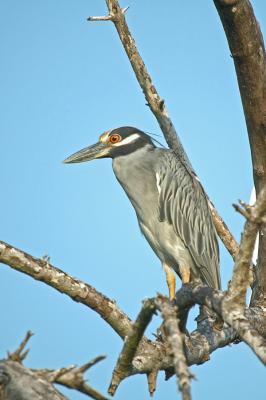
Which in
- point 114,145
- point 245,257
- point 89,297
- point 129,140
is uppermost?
point 129,140

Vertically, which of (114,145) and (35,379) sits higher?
(114,145)

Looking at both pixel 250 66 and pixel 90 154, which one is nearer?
pixel 250 66

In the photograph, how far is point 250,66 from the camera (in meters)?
4.37

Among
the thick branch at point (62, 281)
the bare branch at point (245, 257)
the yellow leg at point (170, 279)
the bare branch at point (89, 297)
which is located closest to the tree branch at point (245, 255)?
the bare branch at point (245, 257)

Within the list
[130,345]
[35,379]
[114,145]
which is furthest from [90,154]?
[35,379]

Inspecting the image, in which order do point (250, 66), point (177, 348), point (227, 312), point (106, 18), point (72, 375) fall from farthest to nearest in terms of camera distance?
1. point (106, 18)
2. point (250, 66)
3. point (227, 312)
4. point (72, 375)
5. point (177, 348)

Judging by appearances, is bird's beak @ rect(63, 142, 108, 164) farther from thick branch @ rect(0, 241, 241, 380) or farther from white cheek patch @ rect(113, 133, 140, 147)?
thick branch @ rect(0, 241, 241, 380)

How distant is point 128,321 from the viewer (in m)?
4.34

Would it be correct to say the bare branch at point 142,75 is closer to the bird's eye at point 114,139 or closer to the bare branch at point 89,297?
the bird's eye at point 114,139

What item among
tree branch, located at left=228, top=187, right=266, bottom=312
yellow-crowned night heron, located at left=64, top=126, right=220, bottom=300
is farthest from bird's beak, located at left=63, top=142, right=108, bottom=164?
tree branch, located at left=228, top=187, right=266, bottom=312

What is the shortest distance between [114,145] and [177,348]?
4.96 meters

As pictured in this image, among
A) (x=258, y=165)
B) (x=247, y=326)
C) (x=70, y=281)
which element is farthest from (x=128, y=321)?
(x=247, y=326)

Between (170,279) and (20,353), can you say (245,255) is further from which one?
(170,279)

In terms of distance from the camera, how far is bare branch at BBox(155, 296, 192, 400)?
1.98m
